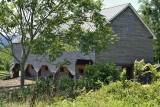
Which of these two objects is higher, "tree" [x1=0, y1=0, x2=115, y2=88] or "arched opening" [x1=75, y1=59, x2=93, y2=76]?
"tree" [x1=0, y1=0, x2=115, y2=88]

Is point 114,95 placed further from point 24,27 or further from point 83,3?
point 24,27

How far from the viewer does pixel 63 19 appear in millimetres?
23312

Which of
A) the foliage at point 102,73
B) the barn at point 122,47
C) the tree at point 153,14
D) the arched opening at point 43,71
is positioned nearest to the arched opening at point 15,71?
the arched opening at point 43,71

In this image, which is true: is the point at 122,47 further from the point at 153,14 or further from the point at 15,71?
the point at 15,71

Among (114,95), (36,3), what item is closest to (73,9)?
(36,3)

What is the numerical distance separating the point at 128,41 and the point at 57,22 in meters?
15.3

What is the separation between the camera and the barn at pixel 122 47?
33.9 metres

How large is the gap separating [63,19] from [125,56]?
48.0ft

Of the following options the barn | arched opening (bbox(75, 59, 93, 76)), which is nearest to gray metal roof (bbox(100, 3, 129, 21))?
the barn

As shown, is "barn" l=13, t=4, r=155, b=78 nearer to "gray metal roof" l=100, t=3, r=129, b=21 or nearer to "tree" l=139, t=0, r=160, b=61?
"gray metal roof" l=100, t=3, r=129, b=21

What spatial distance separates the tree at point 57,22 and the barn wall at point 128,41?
392 inches

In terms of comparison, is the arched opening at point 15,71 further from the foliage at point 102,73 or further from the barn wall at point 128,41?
the foliage at point 102,73

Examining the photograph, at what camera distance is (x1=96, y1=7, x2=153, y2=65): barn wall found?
34.7 meters

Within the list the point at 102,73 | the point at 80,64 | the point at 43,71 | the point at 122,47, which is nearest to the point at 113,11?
the point at 122,47
